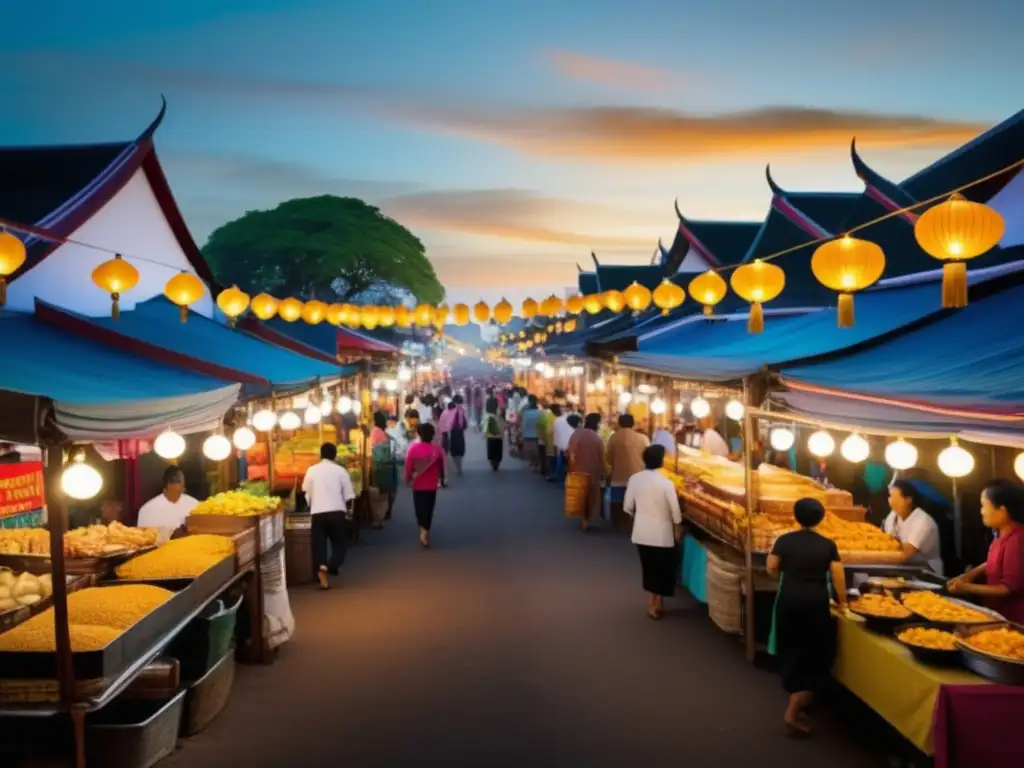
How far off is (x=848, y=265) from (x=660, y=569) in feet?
13.6

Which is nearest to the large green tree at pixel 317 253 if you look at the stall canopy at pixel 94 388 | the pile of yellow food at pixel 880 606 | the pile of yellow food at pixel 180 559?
the stall canopy at pixel 94 388

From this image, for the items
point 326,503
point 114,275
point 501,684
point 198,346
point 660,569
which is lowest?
point 501,684

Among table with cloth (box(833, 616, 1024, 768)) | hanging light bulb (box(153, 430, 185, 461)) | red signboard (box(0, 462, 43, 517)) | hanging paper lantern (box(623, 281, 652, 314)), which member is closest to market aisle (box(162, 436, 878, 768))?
table with cloth (box(833, 616, 1024, 768))

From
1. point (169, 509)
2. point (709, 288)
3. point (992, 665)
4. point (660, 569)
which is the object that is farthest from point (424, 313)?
point (992, 665)

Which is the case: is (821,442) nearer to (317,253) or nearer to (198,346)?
(198,346)

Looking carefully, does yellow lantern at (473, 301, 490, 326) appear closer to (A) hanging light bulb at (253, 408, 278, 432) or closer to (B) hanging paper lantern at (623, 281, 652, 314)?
(B) hanging paper lantern at (623, 281, 652, 314)

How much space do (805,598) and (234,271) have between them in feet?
121

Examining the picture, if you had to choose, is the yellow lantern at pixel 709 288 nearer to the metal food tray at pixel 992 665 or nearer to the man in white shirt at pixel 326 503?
the man in white shirt at pixel 326 503

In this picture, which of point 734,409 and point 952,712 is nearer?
point 952,712

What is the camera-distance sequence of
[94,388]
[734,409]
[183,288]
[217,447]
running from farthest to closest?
[734,409] < [183,288] < [217,447] < [94,388]

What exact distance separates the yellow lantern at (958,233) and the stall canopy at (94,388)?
5.65 metres

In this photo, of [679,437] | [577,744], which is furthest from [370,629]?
[679,437]

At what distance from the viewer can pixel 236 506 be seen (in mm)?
8633

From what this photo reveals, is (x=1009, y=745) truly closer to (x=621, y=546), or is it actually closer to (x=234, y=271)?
(x=621, y=546)
